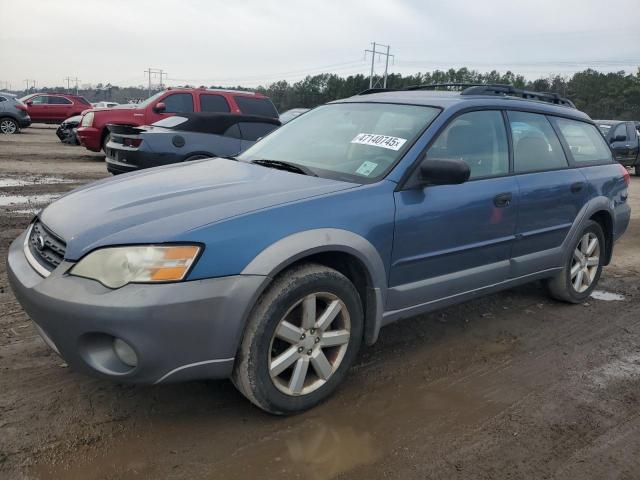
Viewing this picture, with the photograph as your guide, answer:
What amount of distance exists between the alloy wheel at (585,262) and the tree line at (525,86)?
4889 centimetres

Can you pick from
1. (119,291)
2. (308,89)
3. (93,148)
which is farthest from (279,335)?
(308,89)

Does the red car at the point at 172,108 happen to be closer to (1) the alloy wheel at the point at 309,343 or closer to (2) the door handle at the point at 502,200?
(2) the door handle at the point at 502,200

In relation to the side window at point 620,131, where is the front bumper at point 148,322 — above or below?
below

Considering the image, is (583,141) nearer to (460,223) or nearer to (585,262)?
(585,262)

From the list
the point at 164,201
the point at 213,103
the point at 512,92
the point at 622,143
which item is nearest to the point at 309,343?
the point at 164,201

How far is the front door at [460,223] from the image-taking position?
322 centimetres

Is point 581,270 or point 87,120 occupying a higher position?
point 87,120

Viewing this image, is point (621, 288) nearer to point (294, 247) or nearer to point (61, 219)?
point (294, 247)

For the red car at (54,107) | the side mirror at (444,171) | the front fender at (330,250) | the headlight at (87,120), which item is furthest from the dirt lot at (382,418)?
the red car at (54,107)

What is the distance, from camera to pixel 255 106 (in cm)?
1180

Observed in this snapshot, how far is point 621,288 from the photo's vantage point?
17.9ft

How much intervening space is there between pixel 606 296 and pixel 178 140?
19.6ft

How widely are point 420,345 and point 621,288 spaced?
2.78 m

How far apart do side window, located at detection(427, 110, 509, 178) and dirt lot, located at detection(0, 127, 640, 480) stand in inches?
48.9
